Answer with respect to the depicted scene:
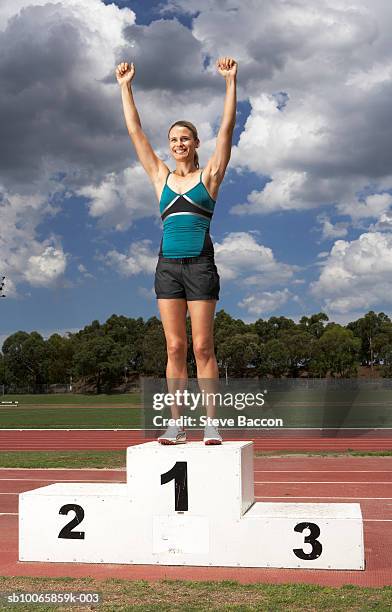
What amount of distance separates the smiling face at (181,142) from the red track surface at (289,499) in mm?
3471

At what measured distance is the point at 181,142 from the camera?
6.16m

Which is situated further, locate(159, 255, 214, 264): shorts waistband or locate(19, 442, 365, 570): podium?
locate(159, 255, 214, 264): shorts waistband

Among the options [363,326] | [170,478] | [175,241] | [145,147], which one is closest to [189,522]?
[170,478]

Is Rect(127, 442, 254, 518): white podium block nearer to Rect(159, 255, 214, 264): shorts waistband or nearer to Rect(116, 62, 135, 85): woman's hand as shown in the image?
Rect(159, 255, 214, 264): shorts waistband

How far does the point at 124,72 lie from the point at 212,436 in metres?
3.38

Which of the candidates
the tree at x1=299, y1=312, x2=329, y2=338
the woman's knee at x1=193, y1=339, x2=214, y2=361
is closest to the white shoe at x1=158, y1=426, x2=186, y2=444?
the woman's knee at x1=193, y1=339, x2=214, y2=361

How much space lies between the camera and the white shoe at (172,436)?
595 centimetres

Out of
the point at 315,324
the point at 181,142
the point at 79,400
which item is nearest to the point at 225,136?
the point at 181,142

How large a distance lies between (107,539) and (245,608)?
1.58 meters

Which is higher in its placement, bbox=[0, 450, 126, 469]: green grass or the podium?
the podium

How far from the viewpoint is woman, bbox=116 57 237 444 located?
594cm

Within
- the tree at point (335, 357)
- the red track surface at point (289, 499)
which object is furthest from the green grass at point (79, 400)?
the red track surface at point (289, 499)

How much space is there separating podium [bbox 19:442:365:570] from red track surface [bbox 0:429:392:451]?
10.2m

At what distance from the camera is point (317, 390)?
34375 millimetres
